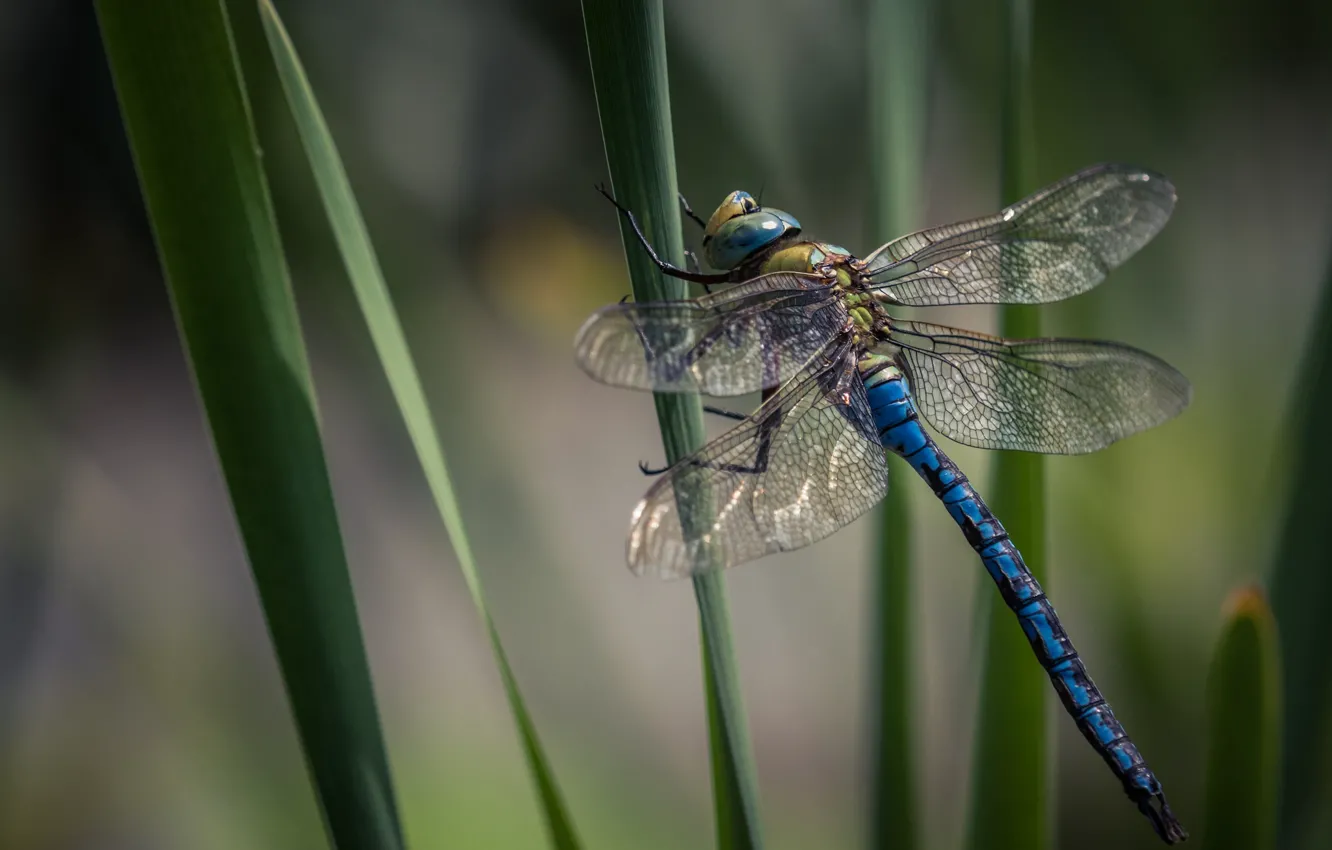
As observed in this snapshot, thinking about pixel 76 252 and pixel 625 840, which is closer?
pixel 625 840

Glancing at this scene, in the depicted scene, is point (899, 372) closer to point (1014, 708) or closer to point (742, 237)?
point (742, 237)

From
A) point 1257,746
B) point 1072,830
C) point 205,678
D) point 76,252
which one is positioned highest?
point 76,252

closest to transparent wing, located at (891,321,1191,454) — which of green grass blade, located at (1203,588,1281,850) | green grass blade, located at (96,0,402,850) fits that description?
green grass blade, located at (1203,588,1281,850)

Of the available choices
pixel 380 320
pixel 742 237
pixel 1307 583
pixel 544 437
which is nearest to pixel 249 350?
pixel 380 320

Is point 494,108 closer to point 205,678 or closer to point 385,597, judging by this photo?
point 385,597

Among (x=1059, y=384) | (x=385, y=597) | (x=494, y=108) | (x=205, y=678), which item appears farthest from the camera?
(x=494, y=108)

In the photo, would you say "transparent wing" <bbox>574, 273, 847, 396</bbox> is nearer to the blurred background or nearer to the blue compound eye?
the blue compound eye

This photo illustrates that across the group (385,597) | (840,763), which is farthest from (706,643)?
(385,597)
